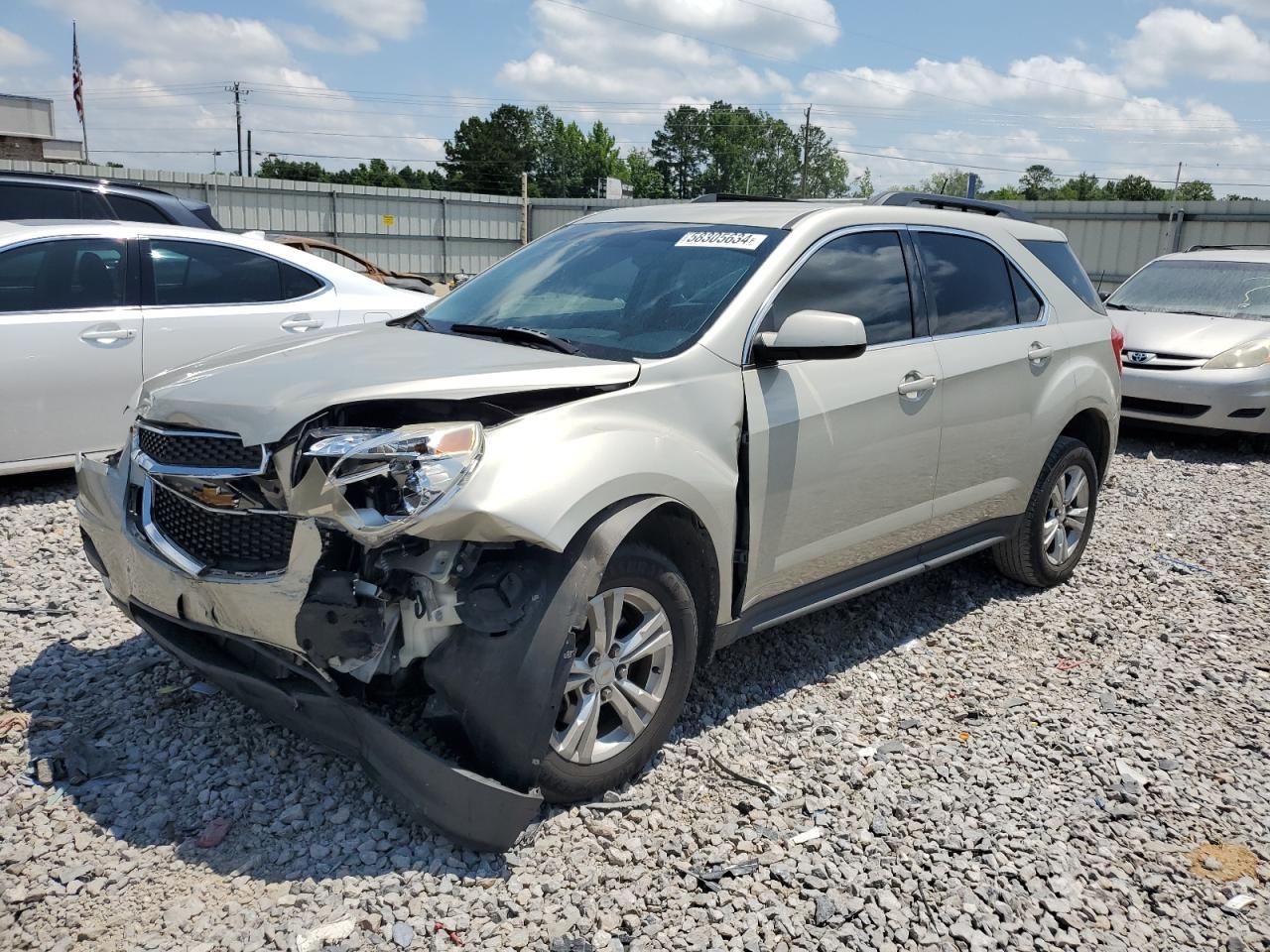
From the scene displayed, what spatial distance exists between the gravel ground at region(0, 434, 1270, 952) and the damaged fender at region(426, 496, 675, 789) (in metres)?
0.39

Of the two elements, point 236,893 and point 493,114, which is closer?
point 236,893

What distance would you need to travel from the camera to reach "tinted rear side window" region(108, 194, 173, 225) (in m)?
7.83

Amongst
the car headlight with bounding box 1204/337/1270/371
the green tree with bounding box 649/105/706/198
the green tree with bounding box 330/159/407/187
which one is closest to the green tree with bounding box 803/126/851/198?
the green tree with bounding box 649/105/706/198

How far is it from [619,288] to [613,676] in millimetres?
1513

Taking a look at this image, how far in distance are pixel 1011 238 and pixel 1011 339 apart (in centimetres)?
60

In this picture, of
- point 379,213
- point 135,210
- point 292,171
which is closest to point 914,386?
point 135,210

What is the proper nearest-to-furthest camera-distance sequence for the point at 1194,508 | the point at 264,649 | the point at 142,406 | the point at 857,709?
the point at 264,649, the point at 142,406, the point at 857,709, the point at 1194,508

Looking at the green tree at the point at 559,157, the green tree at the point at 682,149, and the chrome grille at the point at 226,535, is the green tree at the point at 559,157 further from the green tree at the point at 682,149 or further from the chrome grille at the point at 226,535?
the chrome grille at the point at 226,535

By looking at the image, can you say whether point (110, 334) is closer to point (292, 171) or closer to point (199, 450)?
point (199, 450)

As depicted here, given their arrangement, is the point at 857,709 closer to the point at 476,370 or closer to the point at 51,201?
the point at 476,370

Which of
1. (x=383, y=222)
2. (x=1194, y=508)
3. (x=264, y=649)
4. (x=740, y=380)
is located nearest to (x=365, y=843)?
(x=264, y=649)

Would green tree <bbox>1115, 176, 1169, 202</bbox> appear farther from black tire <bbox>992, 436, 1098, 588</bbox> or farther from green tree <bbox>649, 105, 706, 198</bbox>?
black tire <bbox>992, 436, 1098, 588</bbox>

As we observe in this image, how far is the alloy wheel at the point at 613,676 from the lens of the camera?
2955 millimetres

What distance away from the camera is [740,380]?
3424 mm
